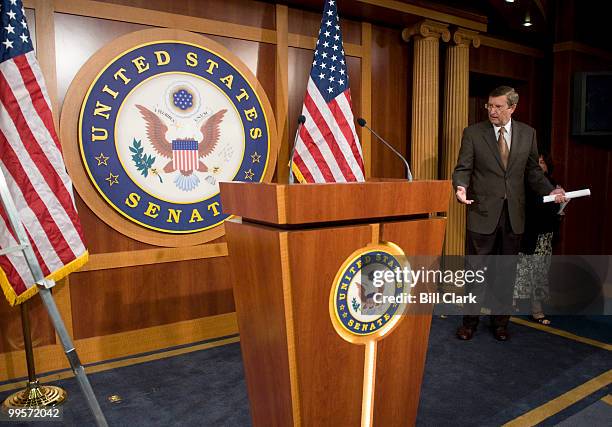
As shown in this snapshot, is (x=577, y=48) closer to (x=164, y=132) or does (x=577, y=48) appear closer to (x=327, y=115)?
(x=327, y=115)

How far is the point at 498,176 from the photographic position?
10.4 ft

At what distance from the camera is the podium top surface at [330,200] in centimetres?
142

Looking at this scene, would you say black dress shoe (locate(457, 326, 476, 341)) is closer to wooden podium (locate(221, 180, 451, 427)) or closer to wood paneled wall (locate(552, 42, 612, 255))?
wooden podium (locate(221, 180, 451, 427))

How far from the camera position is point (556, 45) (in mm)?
4906

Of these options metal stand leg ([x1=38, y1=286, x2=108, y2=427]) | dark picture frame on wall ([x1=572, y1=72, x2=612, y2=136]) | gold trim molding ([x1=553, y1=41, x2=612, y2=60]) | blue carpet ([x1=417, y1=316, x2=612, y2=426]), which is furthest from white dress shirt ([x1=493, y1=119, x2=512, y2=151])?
metal stand leg ([x1=38, y1=286, x2=108, y2=427])

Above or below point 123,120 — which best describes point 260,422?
below

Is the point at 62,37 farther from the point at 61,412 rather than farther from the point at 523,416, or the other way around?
the point at 523,416

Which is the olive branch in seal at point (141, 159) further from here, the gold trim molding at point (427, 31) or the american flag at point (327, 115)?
the gold trim molding at point (427, 31)

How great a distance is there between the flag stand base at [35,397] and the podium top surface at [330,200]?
1.48 m

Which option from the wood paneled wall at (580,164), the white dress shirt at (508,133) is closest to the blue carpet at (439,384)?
the white dress shirt at (508,133)

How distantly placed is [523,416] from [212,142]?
7.71ft

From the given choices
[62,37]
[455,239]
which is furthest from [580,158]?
[62,37]

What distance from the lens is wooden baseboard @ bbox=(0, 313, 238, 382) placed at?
276 cm

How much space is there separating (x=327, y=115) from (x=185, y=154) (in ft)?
3.34
